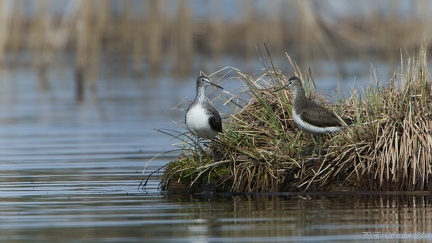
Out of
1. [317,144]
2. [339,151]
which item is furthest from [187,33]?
[339,151]

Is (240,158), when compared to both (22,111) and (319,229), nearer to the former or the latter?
(319,229)

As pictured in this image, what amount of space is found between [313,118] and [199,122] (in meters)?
1.28

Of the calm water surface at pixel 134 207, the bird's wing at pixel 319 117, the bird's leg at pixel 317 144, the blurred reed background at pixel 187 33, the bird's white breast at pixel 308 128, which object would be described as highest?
the blurred reed background at pixel 187 33

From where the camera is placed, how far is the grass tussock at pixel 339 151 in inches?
452

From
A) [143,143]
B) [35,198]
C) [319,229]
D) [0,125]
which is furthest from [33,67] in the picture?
[319,229]

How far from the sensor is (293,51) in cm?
4881

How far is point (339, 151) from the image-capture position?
11586mm

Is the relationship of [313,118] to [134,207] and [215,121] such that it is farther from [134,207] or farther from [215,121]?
[134,207]

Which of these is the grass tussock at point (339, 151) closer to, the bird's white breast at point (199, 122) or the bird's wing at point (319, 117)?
the bird's wing at point (319, 117)

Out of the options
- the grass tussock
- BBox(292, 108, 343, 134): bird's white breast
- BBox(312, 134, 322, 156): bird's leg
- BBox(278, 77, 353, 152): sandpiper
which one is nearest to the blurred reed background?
the grass tussock

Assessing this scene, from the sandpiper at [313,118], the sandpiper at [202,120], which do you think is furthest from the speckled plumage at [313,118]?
the sandpiper at [202,120]

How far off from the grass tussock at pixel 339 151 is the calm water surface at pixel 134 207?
33 cm

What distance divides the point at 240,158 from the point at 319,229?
3002 mm

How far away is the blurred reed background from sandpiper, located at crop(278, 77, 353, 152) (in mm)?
18296
